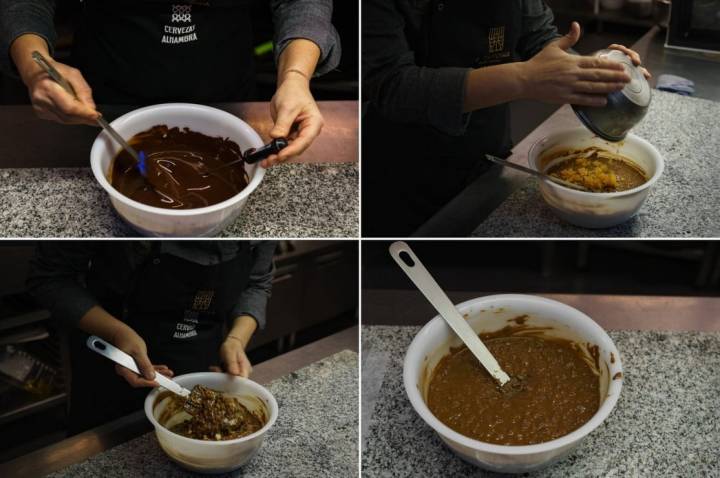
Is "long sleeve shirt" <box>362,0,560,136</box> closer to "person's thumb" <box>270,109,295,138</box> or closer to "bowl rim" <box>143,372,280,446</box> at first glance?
"person's thumb" <box>270,109,295,138</box>

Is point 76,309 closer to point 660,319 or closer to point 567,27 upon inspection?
point 567,27

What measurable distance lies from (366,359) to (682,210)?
0.51m

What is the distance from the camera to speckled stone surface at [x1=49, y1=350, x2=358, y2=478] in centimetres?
103

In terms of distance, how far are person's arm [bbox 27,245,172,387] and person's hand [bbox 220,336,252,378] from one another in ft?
0.25

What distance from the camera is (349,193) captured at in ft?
3.75

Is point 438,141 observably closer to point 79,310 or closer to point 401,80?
point 401,80

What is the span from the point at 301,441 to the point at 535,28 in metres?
0.63

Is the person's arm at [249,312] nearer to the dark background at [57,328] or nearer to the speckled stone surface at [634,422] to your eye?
the dark background at [57,328]

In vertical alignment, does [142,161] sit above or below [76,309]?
above

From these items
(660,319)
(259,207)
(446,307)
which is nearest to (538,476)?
(446,307)

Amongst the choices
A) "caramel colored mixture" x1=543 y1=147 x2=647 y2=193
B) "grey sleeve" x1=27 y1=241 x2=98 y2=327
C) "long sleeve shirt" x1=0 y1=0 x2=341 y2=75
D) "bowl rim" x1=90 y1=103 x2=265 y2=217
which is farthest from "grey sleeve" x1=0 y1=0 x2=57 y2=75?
"caramel colored mixture" x1=543 y1=147 x2=647 y2=193

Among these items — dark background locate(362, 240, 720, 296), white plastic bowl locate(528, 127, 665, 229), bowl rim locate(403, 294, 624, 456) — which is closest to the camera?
bowl rim locate(403, 294, 624, 456)

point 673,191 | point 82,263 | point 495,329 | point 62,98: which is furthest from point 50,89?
point 673,191

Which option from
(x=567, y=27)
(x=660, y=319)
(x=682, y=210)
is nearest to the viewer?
(x=567, y=27)
